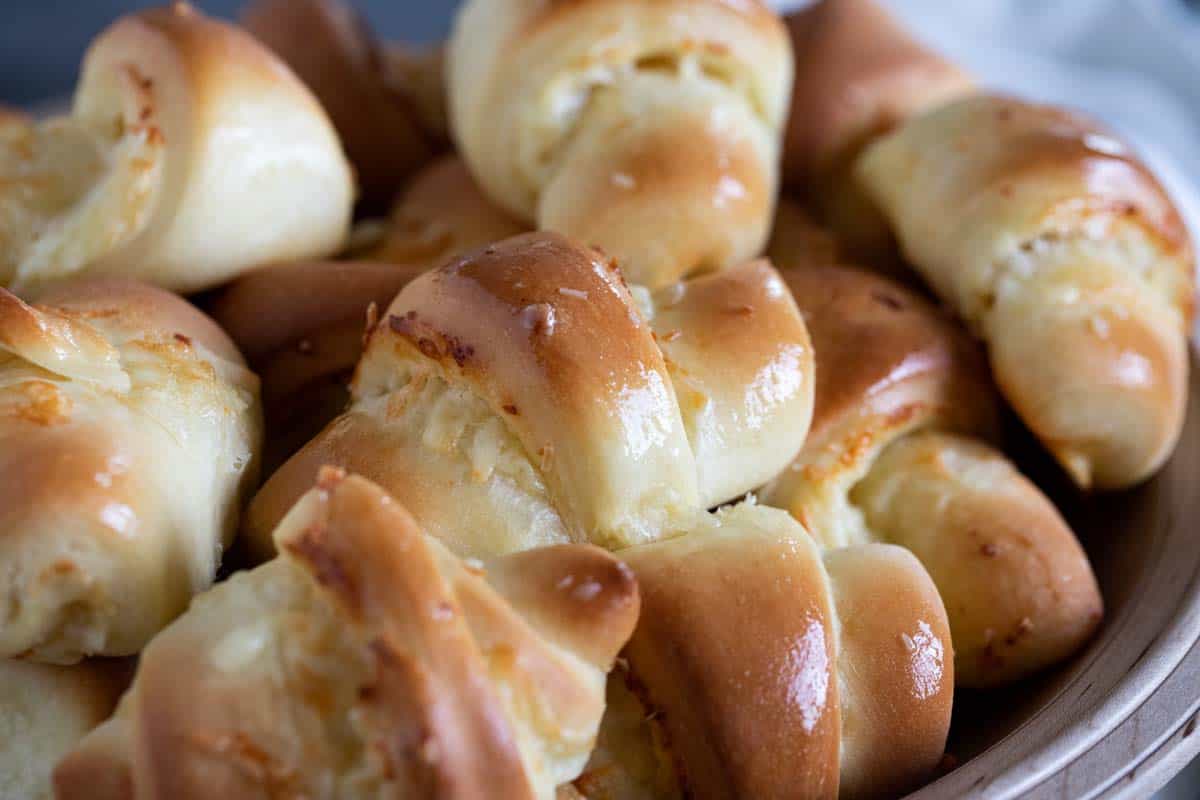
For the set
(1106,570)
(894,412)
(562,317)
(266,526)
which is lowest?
(1106,570)

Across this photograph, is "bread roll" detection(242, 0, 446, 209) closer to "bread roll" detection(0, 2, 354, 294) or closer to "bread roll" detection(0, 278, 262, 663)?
"bread roll" detection(0, 2, 354, 294)

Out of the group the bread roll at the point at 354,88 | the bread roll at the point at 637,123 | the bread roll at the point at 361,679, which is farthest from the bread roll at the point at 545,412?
the bread roll at the point at 354,88

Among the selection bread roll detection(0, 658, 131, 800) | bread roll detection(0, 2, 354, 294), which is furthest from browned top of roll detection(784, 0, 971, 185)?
bread roll detection(0, 658, 131, 800)

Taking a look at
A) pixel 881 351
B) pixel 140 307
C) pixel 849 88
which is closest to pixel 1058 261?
pixel 881 351

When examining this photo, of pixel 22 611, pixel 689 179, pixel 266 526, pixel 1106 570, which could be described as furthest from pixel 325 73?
pixel 1106 570

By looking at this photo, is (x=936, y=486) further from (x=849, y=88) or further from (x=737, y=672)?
(x=849, y=88)

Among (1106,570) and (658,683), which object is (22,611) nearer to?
(658,683)
